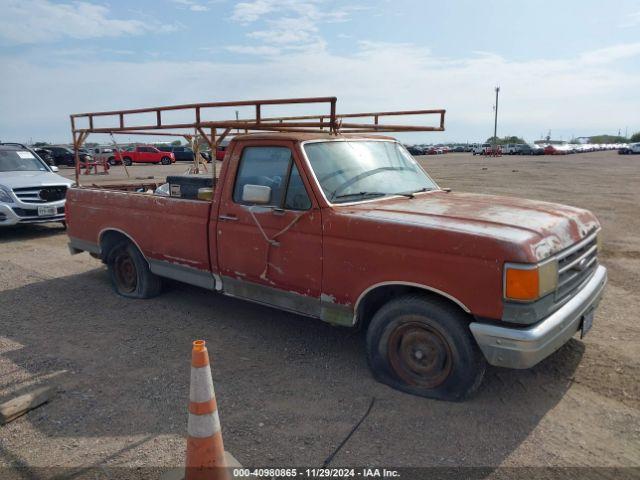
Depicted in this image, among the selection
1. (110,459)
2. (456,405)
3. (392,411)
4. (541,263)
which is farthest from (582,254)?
(110,459)

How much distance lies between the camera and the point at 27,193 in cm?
991

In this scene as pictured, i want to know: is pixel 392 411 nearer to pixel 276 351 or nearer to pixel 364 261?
pixel 364 261

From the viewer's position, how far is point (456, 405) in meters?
3.62

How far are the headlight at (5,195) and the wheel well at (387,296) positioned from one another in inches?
330

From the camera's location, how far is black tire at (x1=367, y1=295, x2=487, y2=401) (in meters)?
3.49

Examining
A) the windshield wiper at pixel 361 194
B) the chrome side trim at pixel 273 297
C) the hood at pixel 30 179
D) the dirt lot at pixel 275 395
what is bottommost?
the dirt lot at pixel 275 395

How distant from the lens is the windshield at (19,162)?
1090 centimetres

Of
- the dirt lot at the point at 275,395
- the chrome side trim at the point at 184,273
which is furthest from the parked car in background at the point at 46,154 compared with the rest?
the chrome side trim at the point at 184,273

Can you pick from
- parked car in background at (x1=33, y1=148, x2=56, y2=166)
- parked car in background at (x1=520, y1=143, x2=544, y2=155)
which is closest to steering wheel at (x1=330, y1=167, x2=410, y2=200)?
parked car in background at (x1=33, y1=148, x2=56, y2=166)

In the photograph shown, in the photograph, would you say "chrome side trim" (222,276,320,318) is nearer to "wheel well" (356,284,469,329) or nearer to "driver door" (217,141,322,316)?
"driver door" (217,141,322,316)

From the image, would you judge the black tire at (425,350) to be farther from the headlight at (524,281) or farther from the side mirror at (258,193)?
the side mirror at (258,193)

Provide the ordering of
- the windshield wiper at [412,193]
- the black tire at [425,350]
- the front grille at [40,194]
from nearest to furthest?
the black tire at [425,350] → the windshield wiper at [412,193] → the front grille at [40,194]

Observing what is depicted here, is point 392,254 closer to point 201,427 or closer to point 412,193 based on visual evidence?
point 412,193

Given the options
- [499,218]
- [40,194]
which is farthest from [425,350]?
[40,194]
